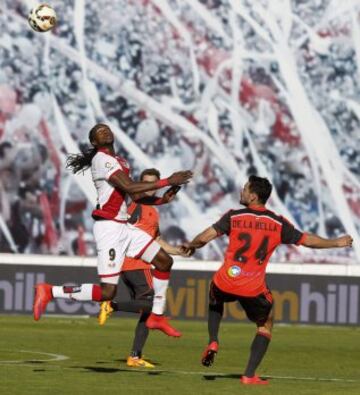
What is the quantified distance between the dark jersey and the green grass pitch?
848mm

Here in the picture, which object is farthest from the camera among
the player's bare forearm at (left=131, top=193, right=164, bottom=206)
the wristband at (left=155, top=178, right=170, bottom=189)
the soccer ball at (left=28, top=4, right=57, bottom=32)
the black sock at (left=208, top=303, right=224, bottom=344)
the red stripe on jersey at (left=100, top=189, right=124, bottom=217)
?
the soccer ball at (left=28, top=4, right=57, bottom=32)

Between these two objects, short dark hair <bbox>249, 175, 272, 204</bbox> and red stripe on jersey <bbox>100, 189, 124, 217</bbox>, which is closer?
short dark hair <bbox>249, 175, 272, 204</bbox>

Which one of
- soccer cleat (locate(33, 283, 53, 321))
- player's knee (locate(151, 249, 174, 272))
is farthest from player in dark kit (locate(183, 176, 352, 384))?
soccer cleat (locate(33, 283, 53, 321))

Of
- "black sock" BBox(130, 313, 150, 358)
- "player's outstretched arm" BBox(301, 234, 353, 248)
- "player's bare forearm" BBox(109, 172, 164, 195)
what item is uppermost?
Result: "player's bare forearm" BBox(109, 172, 164, 195)

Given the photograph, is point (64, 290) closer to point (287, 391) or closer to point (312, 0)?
point (287, 391)

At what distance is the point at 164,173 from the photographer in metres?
30.3

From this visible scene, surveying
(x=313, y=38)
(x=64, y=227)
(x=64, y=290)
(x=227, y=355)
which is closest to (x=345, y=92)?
(x=313, y=38)

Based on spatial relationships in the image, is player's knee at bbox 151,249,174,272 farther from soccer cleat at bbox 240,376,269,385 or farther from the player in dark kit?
soccer cleat at bbox 240,376,269,385

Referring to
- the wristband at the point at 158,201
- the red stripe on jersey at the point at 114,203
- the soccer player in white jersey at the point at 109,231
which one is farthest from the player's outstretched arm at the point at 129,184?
the wristband at the point at 158,201

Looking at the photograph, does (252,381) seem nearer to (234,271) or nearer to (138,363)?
(234,271)

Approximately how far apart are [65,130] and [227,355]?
14910 mm

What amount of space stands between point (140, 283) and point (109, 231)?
1.17 meters

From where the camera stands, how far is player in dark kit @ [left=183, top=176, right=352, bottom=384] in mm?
11906

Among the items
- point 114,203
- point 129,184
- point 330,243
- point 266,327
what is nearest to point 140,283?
point 114,203
